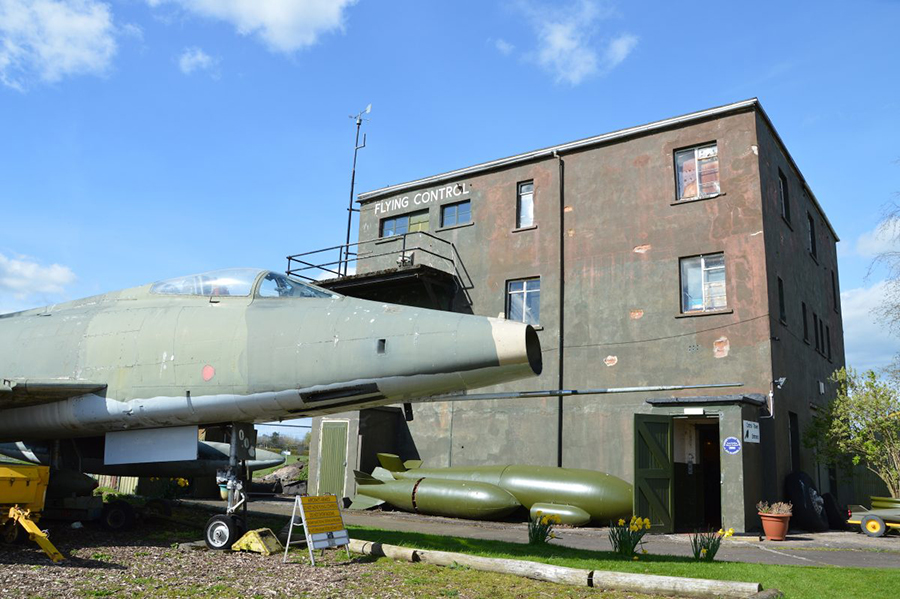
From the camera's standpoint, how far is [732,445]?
52.0 ft

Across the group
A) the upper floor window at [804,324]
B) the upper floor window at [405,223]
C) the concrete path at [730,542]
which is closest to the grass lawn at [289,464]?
the concrete path at [730,542]

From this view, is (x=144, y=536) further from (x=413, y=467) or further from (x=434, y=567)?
(x=413, y=467)

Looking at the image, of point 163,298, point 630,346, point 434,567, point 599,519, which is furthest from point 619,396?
point 163,298

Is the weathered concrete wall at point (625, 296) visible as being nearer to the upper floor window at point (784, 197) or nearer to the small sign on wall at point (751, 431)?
the small sign on wall at point (751, 431)

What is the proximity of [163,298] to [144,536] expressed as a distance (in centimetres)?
390

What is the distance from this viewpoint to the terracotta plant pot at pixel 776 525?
14578 mm

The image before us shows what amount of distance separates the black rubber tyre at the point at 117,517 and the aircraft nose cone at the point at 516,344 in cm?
779

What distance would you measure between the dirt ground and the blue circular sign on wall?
9.54 metres

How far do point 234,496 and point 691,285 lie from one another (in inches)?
532

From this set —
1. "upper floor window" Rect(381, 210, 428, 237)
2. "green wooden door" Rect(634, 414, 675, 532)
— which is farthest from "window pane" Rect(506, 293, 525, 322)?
"green wooden door" Rect(634, 414, 675, 532)

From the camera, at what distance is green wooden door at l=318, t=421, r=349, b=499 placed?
2156cm

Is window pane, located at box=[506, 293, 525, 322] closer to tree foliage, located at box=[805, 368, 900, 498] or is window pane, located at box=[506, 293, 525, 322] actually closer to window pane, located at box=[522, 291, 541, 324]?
window pane, located at box=[522, 291, 541, 324]

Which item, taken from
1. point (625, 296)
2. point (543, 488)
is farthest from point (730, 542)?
point (625, 296)

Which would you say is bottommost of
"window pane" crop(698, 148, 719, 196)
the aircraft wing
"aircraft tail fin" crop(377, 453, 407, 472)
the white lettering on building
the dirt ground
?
the dirt ground
